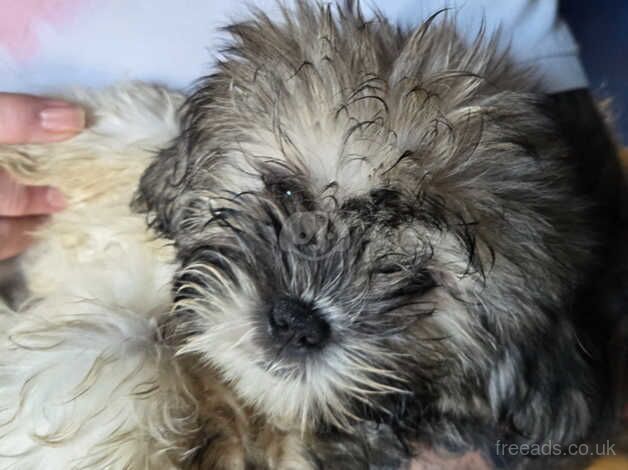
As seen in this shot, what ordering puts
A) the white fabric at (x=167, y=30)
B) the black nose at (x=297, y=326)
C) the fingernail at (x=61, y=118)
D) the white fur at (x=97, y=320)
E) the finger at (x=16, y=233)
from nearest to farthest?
the black nose at (x=297, y=326)
the white fur at (x=97, y=320)
the white fabric at (x=167, y=30)
the fingernail at (x=61, y=118)
the finger at (x=16, y=233)

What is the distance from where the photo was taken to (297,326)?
825 millimetres

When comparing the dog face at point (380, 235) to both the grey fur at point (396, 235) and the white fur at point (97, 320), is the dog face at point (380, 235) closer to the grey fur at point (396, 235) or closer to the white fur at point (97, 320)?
the grey fur at point (396, 235)

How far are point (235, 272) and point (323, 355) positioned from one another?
0.14 m

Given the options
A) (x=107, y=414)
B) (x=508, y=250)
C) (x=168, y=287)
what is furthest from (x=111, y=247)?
(x=508, y=250)

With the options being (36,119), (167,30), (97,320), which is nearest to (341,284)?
(97,320)

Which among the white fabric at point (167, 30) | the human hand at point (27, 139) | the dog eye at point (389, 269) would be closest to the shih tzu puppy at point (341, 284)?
the dog eye at point (389, 269)

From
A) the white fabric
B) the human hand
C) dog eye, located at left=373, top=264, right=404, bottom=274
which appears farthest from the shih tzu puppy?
the human hand

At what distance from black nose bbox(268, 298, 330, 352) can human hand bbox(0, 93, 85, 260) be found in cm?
62

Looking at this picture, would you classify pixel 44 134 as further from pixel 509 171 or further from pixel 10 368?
pixel 509 171

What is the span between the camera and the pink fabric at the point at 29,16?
45.2 inches

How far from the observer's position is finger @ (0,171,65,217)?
132 centimetres

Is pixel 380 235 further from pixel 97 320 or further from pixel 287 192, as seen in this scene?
pixel 97 320

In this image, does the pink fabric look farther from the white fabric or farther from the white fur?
the white fur

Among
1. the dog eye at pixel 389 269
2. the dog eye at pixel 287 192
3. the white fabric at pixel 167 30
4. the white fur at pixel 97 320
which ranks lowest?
the white fur at pixel 97 320
